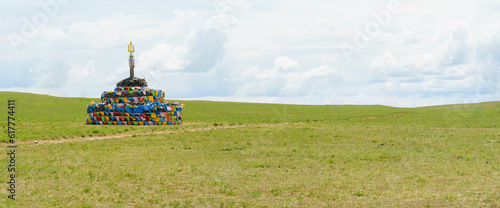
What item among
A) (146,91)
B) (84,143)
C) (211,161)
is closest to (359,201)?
(211,161)

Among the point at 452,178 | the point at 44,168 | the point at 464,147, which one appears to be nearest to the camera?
the point at 452,178

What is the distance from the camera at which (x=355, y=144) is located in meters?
26.2

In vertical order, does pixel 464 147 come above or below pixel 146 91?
below

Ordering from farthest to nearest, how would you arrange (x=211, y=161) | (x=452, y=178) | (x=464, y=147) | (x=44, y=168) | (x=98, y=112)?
(x=98, y=112) → (x=464, y=147) → (x=211, y=161) → (x=44, y=168) → (x=452, y=178)

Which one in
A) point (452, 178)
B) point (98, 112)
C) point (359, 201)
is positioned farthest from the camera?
point (98, 112)

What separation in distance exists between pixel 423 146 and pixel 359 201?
14716mm

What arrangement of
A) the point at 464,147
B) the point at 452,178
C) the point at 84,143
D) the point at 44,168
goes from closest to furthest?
the point at 452,178
the point at 44,168
the point at 464,147
the point at 84,143

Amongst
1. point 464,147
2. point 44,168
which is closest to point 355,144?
point 464,147

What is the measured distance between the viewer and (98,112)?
43.2 meters

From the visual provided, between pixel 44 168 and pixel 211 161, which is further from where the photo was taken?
pixel 211 161

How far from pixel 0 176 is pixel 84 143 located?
1099 cm

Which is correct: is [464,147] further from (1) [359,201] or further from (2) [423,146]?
(1) [359,201]

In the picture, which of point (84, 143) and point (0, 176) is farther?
point (84, 143)

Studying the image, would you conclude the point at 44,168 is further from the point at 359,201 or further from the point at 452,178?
the point at 452,178
